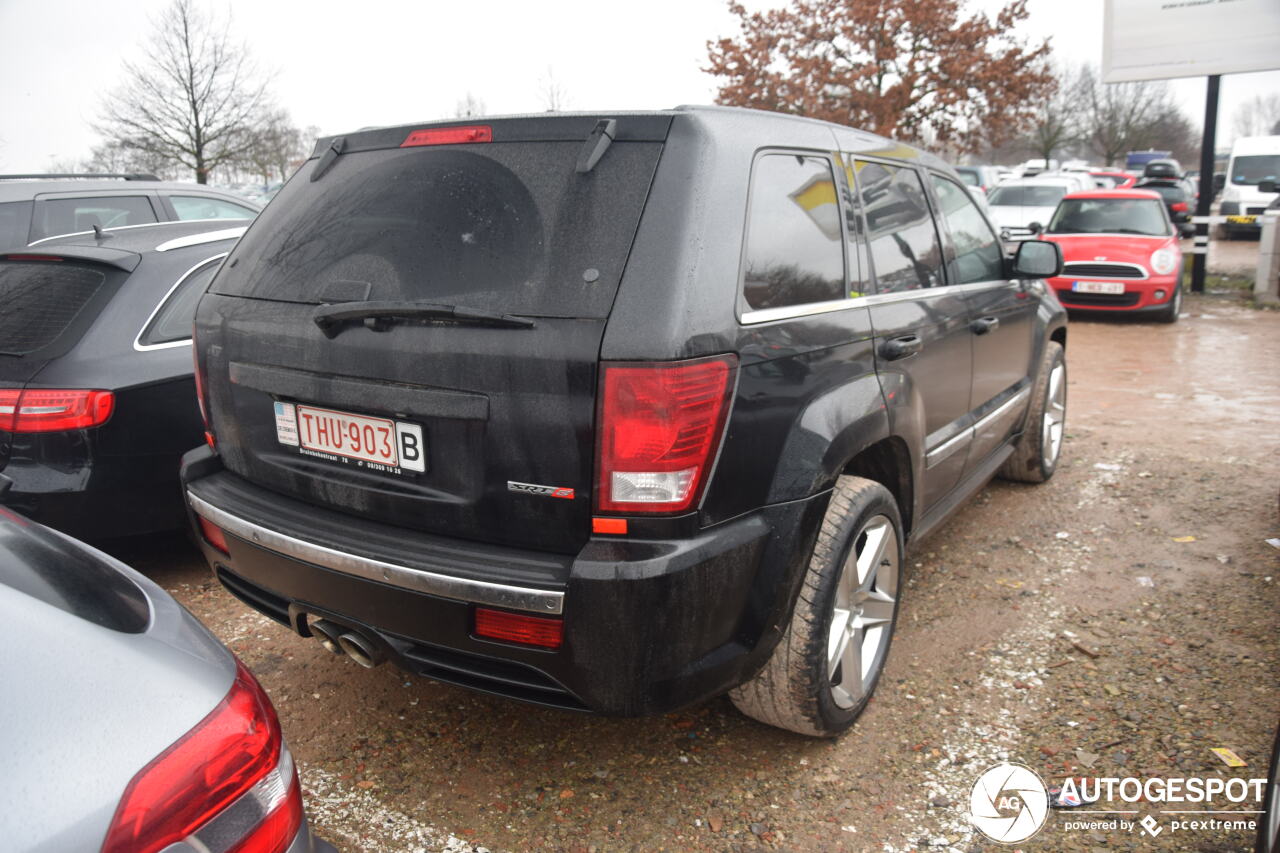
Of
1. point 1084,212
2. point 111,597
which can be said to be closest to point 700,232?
Answer: point 111,597

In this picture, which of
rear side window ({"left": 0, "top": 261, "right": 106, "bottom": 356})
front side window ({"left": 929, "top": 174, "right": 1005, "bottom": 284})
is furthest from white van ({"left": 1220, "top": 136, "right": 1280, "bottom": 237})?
rear side window ({"left": 0, "top": 261, "right": 106, "bottom": 356})

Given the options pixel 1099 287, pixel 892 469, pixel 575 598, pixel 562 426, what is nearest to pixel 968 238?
pixel 892 469

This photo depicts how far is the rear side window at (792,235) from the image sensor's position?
2.34 metres

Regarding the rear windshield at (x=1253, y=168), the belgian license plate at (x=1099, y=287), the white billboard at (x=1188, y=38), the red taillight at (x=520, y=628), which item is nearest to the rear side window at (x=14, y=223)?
the red taillight at (x=520, y=628)

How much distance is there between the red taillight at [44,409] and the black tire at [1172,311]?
1190 centimetres

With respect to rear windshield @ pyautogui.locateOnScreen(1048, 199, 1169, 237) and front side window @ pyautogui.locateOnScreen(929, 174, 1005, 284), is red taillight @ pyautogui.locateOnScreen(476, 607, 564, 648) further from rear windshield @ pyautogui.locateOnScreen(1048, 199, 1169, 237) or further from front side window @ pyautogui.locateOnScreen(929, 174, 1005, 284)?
rear windshield @ pyautogui.locateOnScreen(1048, 199, 1169, 237)

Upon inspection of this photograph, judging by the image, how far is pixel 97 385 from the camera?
3508 millimetres

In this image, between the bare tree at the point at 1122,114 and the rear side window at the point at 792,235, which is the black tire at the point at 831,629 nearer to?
the rear side window at the point at 792,235

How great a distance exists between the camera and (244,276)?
9.02 ft

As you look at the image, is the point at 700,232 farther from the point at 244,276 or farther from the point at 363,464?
the point at 244,276

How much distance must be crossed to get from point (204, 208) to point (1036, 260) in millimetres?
6406

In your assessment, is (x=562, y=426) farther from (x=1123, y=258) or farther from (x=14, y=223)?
(x=1123, y=258)

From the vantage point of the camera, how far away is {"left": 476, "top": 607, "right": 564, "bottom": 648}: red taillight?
2084 millimetres

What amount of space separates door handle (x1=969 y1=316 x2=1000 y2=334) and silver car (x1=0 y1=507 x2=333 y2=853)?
3.00 meters
